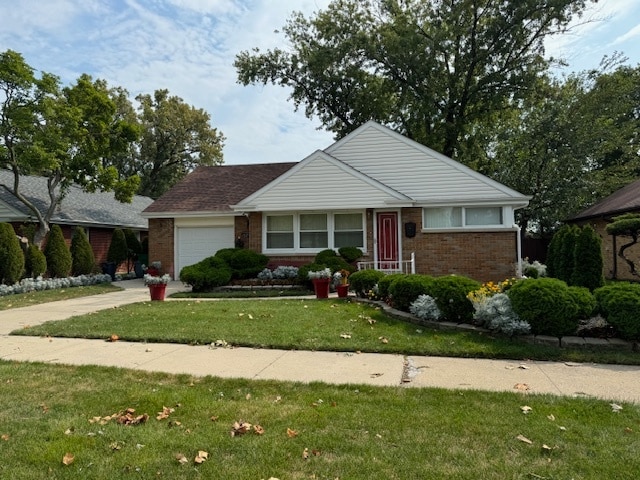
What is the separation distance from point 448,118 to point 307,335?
66.0 ft

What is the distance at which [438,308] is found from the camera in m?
7.16

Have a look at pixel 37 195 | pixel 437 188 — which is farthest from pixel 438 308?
pixel 37 195

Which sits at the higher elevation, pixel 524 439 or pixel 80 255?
pixel 80 255

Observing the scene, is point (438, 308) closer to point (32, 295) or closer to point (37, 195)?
point (32, 295)

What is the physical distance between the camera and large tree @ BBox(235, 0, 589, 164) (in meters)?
21.1

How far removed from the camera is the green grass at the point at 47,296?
11047 mm

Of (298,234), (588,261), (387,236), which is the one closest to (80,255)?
(298,234)

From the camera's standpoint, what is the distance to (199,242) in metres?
16.8

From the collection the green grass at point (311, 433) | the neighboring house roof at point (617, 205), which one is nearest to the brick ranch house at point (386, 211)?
the neighboring house roof at point (617, 205)

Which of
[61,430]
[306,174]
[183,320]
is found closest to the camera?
[61,430]

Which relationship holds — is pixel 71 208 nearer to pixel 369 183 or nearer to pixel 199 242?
pixel 199 242

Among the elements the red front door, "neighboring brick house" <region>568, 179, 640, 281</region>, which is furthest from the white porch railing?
"neighboring brick house" <region>568, 179, 640, 281</region>

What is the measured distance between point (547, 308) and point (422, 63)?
18.6 metres

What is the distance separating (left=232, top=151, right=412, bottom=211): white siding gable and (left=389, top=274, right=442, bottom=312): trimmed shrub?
6321 mm
